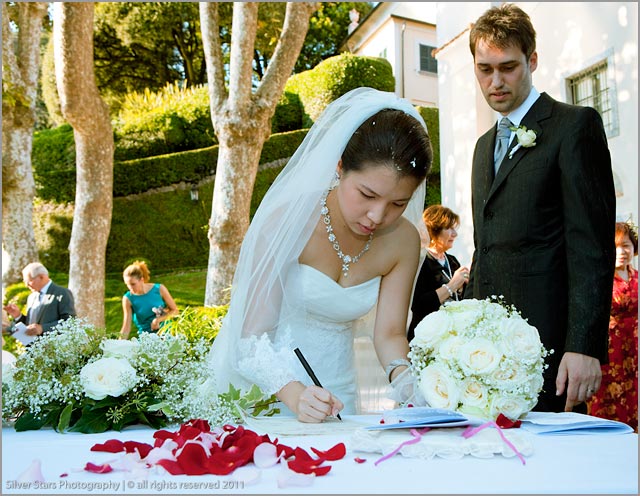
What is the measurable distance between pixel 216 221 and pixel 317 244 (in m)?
5.41

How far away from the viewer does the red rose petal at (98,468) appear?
1456 millimetres

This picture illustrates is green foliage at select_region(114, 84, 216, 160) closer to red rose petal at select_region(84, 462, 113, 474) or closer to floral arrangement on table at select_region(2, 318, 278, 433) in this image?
floral arrangement on table at select_region(2, 318, 278, 433)

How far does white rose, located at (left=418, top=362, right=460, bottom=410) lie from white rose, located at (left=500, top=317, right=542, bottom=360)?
7.1 inches

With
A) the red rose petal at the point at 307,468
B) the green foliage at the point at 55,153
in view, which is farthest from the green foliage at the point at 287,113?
the red rose petal at the point at 307,468

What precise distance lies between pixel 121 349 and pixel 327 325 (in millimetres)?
990

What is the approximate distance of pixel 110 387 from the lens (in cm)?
202

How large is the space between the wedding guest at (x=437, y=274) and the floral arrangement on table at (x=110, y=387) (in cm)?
250

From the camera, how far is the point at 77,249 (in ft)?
30.0

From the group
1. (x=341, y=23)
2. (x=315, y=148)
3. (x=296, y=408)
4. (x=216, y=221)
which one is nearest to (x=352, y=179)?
(x=315, y=148)

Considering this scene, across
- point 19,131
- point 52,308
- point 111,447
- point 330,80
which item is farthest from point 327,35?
point 111,447

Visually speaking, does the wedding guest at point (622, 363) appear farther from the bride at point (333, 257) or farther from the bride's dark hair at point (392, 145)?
the bride's dark hair at point (392, 145)

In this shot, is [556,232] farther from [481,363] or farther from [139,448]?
[139,448]

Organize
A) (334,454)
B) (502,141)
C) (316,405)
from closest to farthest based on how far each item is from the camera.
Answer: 1. (334,454)
2. (316,405)
3. (502,141)

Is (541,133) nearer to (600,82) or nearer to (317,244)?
(317,244)
